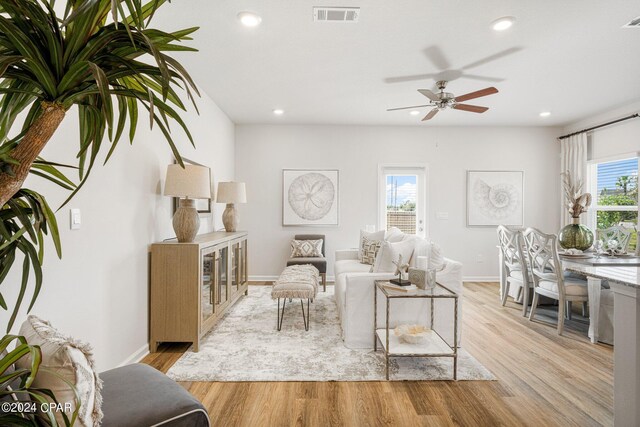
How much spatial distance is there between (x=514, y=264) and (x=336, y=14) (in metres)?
3.67

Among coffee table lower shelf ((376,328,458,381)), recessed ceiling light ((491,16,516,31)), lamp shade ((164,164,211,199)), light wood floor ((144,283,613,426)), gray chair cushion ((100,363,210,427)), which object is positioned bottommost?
light wood floor ((144,283,613,426))

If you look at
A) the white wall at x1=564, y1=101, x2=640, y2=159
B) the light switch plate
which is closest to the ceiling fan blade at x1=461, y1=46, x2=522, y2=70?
the white wall at x1=564, y1=101, x2=640, y2=159

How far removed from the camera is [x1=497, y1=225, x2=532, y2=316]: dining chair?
383cm

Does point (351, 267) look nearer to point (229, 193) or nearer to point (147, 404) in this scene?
point (229, 193)

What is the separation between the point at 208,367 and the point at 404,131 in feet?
15.9

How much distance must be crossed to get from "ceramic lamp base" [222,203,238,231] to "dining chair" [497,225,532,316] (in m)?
3.56

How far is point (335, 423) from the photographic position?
193 cm

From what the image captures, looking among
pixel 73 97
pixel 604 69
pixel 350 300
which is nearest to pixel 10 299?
pixel 73 97

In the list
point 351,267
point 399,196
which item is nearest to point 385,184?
point 399,196

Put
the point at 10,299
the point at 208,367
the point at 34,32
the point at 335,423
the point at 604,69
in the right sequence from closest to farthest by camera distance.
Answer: the point at 34,32 < the point at 10,299 < the point at 335,423 < the point at 208,367 < the point at 604,69

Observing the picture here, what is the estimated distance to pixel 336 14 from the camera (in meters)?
2.49

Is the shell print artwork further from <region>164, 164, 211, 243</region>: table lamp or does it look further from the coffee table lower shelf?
<region>164, 164, 211, 243</region>: table lamp

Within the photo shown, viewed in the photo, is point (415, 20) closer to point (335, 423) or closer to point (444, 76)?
point (444, 76)

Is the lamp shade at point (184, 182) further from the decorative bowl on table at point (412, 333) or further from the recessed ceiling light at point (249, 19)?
the decorative bowl on table at point (412, 333)
